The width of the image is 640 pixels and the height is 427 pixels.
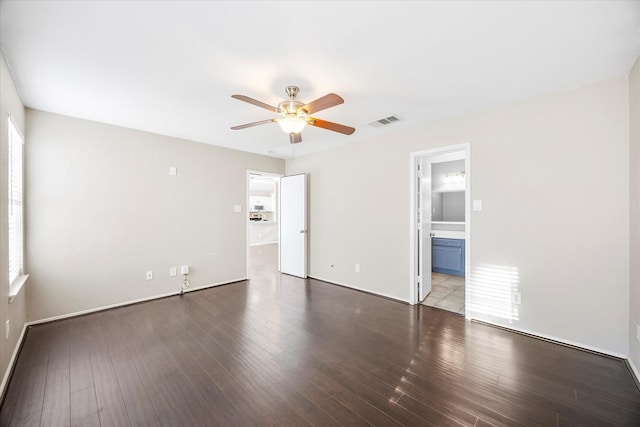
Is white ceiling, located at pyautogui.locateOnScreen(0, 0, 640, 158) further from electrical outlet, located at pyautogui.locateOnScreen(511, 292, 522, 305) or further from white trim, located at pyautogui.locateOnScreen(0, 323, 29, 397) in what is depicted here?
white trim, located at pyautogui.locateOnScreen(0, 323, 29, 397)

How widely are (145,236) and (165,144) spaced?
140 centimetres

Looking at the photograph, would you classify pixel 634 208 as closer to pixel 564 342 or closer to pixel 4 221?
pixel 564 342

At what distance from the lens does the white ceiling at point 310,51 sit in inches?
60.4

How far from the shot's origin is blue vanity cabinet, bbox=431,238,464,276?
16.3 feet

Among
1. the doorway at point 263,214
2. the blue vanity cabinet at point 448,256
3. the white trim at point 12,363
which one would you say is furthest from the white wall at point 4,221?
the doorway at point 263,214

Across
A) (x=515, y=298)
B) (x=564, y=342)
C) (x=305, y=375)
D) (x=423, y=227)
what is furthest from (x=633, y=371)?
(x=305, y=375)

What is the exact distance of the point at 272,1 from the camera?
57.7 inches

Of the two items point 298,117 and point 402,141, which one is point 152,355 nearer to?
point 298,117

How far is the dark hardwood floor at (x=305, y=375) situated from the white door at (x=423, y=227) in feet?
2.21

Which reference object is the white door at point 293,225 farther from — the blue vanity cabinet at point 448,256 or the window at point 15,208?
the window at point 15,208

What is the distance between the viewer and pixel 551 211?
2555 millimetres

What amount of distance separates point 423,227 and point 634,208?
78.0 inches

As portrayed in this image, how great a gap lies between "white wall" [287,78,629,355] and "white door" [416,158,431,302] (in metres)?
0.19

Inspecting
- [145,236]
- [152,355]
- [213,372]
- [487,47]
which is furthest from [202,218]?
[487,47]
